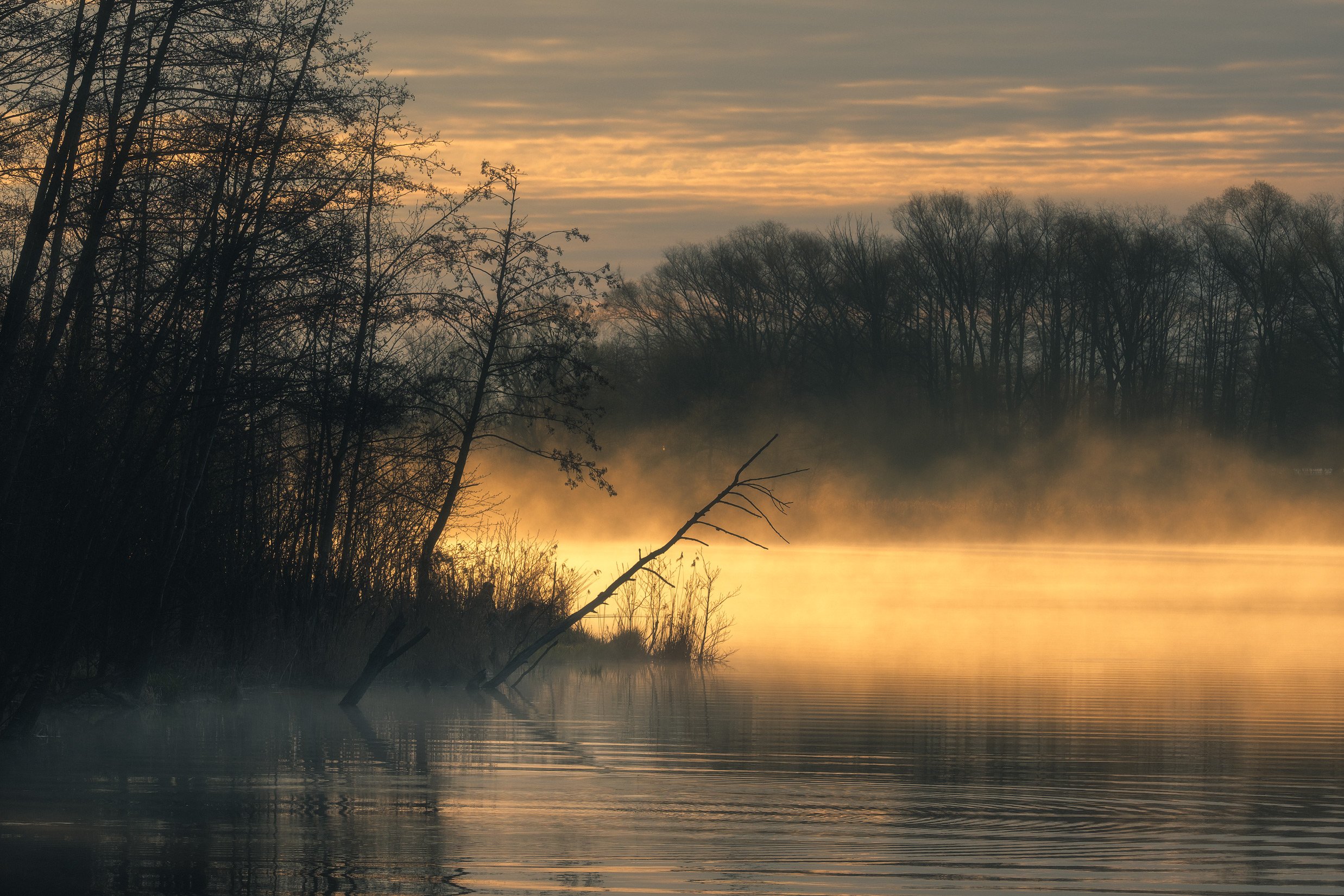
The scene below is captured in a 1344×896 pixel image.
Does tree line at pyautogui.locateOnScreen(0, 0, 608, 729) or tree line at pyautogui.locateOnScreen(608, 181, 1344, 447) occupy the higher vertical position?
tree line at pyautogui.locateOnScreen(608, 181, 1344, 447)

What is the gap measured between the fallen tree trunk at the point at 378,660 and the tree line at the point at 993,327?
45.3 m

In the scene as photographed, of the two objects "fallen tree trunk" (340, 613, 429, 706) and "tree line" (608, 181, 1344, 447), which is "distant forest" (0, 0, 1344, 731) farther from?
"tree line" (608, 181, 1344, 447)

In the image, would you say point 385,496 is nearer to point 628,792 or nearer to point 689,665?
point 689,665

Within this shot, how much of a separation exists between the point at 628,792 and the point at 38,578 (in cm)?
471

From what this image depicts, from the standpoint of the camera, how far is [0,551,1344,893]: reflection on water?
9.27 m

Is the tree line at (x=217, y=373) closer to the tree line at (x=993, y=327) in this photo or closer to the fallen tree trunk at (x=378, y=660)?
the fallen tree trunk at (x=378, y=660)

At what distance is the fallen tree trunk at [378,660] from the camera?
56.2 ft

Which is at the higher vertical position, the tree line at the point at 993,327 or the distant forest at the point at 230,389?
the tree line at the point at 993,327

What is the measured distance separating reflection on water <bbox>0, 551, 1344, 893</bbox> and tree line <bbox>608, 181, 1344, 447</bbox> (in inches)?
1685

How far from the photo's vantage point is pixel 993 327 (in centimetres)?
6675

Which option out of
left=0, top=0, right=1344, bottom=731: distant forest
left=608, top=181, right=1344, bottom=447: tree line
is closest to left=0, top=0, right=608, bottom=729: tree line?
left=0, top=0, right=1344, bottom=731: distant forest

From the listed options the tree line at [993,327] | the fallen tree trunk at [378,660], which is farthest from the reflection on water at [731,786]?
the tree line at [993,327]

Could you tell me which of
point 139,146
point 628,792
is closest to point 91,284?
→ point 139,146

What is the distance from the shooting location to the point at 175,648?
17.6 metres
